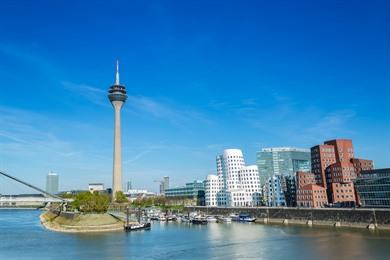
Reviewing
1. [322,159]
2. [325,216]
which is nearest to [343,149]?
[322,159]

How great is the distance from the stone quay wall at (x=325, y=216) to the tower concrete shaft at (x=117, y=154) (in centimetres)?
5801

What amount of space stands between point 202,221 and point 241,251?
160 feet

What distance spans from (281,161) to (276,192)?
6166 cm

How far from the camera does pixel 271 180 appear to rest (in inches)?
5197

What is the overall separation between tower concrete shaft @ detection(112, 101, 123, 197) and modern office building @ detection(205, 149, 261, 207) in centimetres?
3284

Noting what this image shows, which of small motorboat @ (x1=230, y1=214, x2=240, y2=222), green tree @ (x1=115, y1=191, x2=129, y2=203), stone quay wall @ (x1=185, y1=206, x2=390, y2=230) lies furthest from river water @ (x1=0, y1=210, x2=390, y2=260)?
green tree @ (x1=115, y1=191, x2=129, y2=203)

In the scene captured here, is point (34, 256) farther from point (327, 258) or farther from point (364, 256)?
point (364, 256)

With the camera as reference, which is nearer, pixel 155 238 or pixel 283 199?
pixel 155 238

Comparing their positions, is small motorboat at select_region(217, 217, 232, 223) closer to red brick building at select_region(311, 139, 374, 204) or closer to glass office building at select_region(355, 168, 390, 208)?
red brick building at select_region(311, 139, 374, 204)

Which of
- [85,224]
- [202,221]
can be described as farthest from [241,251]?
[202,221]

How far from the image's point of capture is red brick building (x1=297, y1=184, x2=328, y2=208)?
103250mm

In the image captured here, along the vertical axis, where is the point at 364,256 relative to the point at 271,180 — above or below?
below

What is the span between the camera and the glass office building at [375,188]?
79.9 meters

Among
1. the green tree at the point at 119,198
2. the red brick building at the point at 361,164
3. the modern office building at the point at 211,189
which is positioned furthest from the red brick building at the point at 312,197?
the green tree at the point at 119,198
